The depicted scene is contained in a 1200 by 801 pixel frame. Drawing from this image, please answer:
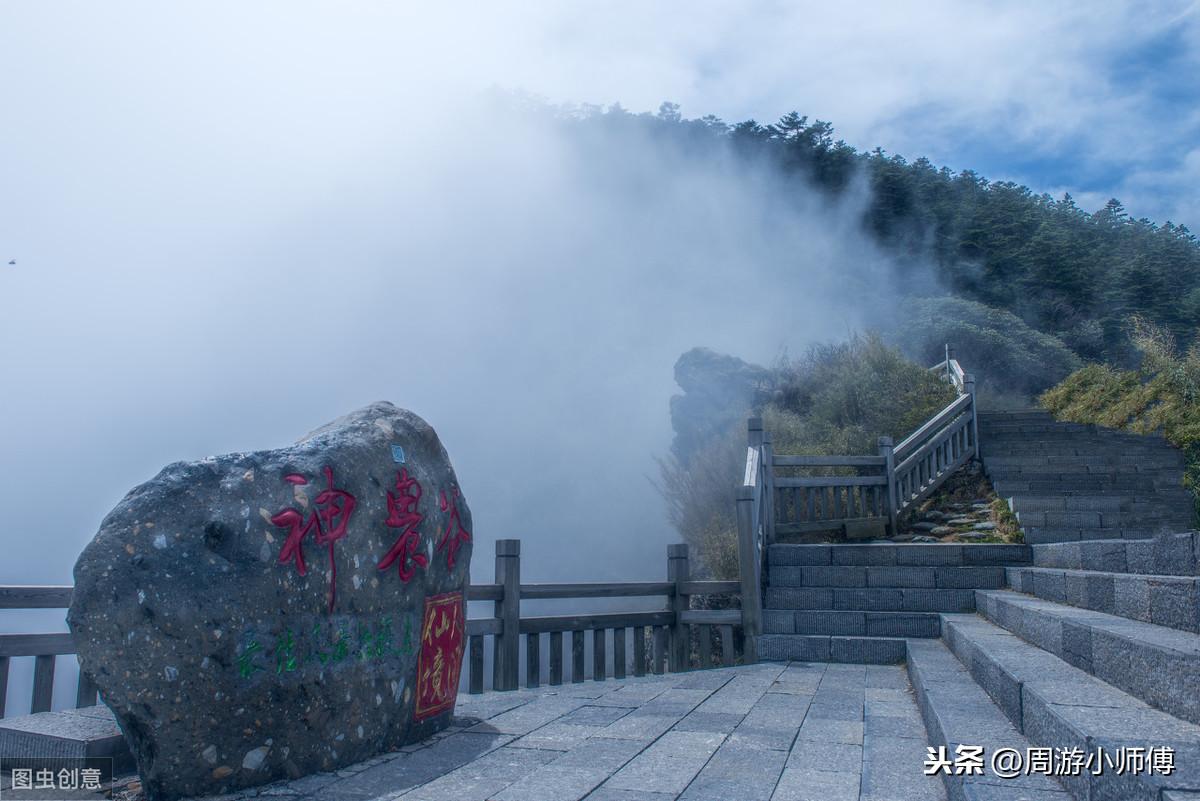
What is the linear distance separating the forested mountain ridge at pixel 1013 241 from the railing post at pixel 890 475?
23428mm

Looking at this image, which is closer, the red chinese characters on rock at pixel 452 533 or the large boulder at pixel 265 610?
the large boulder at pixel 265 610

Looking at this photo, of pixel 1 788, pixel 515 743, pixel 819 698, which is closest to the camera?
pixel 1 788

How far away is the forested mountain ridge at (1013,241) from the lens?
3247 centimetres

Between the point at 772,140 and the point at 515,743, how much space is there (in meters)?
46.4

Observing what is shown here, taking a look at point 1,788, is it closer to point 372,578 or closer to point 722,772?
point 372,578

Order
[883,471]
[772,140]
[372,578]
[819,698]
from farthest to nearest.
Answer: [772,140] → [883,471] → [819,698] → [372,578]

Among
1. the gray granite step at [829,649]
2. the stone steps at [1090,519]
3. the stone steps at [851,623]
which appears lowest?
the gray granite step at [829,649]

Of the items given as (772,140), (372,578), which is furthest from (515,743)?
(772,140)

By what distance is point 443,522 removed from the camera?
482 cm

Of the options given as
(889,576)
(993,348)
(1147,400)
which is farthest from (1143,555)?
(993,348)

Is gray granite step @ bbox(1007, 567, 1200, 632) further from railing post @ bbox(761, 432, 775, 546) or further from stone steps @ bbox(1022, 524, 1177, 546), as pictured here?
railing post @ bbox(761, 432, 775, 546)

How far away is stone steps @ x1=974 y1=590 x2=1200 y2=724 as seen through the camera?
8.21 ft

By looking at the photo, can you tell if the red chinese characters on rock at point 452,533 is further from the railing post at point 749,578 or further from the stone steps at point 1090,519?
the stone steps at point 1090,519

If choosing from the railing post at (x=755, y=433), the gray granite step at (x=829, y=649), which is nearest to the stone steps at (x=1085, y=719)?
the gray granite step at (x=829, y=649)
